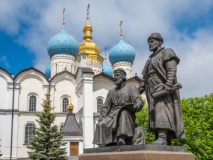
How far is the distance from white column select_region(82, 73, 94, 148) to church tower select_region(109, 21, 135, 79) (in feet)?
36.0

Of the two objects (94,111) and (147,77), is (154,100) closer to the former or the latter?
(147,77)

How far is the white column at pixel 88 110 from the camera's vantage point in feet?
101

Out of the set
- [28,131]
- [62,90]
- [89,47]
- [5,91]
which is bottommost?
[28,131]

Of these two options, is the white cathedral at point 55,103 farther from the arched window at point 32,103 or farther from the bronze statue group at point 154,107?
the bronze statue group at point 154,107

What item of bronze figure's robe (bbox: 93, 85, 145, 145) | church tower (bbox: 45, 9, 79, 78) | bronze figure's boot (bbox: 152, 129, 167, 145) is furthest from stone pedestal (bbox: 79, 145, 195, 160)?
church tower (bbox: 45, 9, 79, 78)

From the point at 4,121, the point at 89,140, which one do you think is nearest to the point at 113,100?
the point at 89,140

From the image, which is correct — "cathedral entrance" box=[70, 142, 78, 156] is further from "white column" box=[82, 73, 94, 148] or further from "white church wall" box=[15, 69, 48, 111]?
"white church wall" box=[15, 69, 48, 111]

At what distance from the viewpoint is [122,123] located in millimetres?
6012

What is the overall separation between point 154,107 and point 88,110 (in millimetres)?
25961

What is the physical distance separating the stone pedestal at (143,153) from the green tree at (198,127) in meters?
13.4

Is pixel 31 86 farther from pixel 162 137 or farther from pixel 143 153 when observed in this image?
pixel 143 153

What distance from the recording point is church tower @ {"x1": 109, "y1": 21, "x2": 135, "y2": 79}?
1689 inches

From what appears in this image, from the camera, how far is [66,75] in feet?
117

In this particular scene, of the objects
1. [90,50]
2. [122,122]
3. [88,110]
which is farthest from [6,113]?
[122,122]
